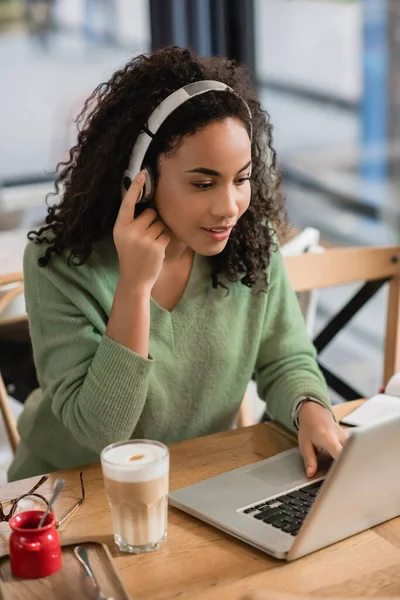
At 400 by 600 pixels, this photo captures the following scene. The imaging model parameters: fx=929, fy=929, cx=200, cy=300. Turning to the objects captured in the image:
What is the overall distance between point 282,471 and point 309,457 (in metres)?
0.04

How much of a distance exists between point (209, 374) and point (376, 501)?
18.2 inches

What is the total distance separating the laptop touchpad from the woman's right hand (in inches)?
11.2

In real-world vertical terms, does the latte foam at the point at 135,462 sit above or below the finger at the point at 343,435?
above

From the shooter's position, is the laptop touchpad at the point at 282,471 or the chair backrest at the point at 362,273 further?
the chair backrest at the point at 362,273

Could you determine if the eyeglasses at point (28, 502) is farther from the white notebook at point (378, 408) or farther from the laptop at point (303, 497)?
the white notebook at point (378, 408)

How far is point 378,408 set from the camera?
4.58 feet

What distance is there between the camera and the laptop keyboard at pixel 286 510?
1.06m

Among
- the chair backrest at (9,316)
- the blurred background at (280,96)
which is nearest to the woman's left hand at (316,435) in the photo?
the chair backrest at (9,316)

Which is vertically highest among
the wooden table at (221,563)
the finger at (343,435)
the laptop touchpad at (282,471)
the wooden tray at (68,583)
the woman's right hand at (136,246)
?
the woman's right hand at (136,246)

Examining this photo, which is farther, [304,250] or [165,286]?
[304,250]

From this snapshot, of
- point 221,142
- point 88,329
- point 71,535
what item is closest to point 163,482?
point 71,535

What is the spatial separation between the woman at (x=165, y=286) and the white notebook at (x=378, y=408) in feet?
0.16

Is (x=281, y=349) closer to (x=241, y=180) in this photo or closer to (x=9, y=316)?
(x=241, y=180)

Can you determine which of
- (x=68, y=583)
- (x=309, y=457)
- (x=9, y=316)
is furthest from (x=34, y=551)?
(x=9, y=316)
